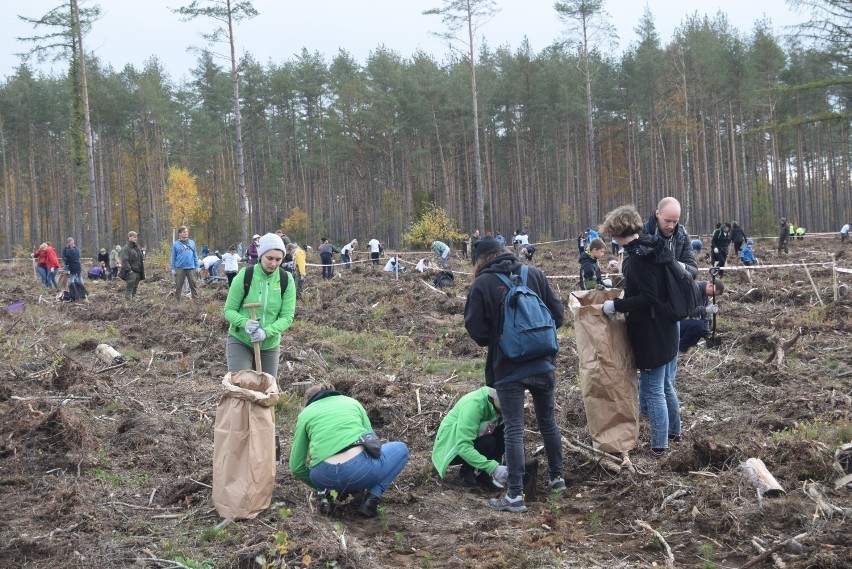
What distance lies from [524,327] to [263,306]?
2.31 meters

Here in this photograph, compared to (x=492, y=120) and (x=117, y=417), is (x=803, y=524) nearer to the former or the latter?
(x=117, y=417)

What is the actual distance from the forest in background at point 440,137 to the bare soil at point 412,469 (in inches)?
1252

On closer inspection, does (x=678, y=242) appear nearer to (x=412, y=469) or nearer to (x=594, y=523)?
(x=594, y=523)

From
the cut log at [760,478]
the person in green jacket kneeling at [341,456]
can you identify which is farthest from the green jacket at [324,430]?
the cut log at [760,478]

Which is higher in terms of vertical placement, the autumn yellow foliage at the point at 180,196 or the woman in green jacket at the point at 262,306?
the autumn yellow foliage at the point at 180,196

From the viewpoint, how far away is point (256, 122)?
53.5m

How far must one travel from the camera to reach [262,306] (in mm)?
6105

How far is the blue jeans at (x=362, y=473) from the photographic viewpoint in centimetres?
491

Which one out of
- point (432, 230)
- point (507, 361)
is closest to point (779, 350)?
point (507, 361)

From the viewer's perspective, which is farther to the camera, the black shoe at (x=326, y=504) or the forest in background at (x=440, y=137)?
the forest in background at (x=440, y=137)

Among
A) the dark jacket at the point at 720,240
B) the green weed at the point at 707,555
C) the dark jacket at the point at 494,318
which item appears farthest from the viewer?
the dark jacket at the point at 720,240

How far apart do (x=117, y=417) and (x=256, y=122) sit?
1913 inches

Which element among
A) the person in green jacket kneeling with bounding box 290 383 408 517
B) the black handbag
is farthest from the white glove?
the black handbag

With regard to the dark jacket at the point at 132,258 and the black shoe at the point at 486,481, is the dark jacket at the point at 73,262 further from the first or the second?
the black shoe at the point at 486,481
